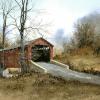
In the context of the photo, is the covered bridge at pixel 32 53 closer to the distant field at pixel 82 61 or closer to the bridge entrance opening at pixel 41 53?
the bridge entrance opening at pixel 41 53

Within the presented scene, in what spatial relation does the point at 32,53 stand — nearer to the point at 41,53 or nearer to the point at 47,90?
the point at 41,53

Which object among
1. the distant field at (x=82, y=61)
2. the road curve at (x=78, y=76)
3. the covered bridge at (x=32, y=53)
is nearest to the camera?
the road curve at (x=78, y=76)

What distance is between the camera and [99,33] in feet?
212

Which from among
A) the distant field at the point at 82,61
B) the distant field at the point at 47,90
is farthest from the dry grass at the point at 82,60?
the distant field at the point at 47,90

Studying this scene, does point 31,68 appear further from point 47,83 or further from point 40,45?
point 47,83

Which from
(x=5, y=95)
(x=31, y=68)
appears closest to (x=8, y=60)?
(x=31, y=68)

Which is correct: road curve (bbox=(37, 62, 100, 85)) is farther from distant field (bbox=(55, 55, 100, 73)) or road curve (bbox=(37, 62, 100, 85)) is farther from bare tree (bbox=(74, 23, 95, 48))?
bare tree (bbox=(74, 23, 95, 48))

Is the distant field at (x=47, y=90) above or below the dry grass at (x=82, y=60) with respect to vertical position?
below

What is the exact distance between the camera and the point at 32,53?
143ft

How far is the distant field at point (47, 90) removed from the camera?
19.2 m

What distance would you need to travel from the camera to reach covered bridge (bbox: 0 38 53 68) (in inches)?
1644

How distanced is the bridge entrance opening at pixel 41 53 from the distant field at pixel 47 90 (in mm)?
17162

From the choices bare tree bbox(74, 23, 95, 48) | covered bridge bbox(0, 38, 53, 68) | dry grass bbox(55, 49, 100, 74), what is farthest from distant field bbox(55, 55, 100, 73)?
bare tree bbox(74, 23, 95, 48)

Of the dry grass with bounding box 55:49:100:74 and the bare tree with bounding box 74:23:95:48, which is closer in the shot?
the dry grass with bounding box 55:49:100:74
